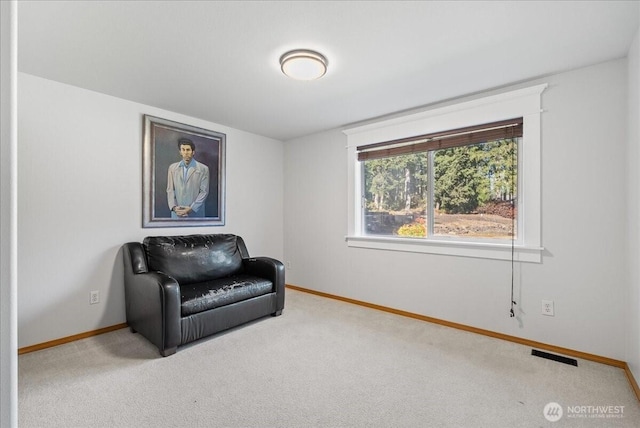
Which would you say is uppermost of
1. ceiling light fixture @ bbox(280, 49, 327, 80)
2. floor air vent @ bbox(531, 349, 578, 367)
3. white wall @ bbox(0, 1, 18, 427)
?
ceiling light fixture @ bbox(280, 49, 327, 80)

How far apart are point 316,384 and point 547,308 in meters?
2.07

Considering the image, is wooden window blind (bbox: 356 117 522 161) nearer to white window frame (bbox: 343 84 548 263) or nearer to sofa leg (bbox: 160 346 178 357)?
white window frame (bbox: 343 84 548 263)

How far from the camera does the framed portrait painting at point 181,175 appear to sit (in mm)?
3172

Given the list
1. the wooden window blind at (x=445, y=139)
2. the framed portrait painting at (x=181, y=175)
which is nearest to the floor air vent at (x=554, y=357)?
the wooden window blind at (x=445, y=139)

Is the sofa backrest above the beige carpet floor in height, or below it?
above

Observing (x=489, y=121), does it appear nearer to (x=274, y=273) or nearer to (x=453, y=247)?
(x=453, y=247)

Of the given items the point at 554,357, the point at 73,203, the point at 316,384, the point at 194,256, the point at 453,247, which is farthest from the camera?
the point at 194,256

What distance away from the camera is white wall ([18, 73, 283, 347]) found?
246cm

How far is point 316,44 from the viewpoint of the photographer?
2033 mm

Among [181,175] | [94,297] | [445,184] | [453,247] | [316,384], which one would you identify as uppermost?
[181,175]

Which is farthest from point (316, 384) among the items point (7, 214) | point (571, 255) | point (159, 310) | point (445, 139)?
point (445, 139)

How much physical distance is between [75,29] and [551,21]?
302 centimetres

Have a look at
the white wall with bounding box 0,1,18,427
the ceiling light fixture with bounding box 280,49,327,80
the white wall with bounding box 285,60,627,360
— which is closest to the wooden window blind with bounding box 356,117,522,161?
the white wall with bounding box 285,60,627,360

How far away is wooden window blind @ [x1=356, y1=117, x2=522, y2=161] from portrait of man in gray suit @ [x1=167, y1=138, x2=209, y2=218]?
6.65 feet
